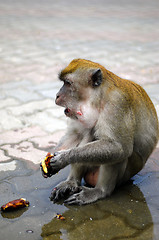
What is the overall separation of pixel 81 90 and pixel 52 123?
77.1 inches

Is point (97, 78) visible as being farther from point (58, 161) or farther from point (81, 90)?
point (58, 161)

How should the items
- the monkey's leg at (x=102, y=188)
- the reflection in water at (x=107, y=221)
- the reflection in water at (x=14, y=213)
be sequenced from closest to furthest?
the reflection in water at (x=107, y=221)
the reflection in water at (x=14, y=213)
the monkey's leg at (x=102, y=188)

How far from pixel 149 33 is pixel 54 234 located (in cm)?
991

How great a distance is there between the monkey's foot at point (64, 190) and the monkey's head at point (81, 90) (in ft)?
2.10

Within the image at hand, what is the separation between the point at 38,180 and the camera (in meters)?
3.37

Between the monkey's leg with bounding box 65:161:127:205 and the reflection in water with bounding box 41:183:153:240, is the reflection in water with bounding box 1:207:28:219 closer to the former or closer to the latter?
the reflection in water with bounding box 41:183:153:240

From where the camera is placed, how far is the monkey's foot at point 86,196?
2.96 metres

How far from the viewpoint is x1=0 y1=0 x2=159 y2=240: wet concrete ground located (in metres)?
2.68

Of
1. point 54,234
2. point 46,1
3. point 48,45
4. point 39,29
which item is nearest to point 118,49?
point 48,45

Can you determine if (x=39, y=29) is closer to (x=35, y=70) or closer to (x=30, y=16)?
(x=30, y=16)

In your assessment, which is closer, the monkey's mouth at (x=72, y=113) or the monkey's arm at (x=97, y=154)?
the monkey's arm at (x=97, y=154)

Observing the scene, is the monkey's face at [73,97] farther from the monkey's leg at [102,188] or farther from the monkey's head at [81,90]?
the monkey's leg at [102,188]

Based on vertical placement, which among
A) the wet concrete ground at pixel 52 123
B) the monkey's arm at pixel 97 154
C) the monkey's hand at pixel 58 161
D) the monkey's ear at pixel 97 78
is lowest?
the wet concrete ground at pixel 52 123

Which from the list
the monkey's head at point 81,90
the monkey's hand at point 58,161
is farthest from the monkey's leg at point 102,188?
the monkey's head at point 81,90
